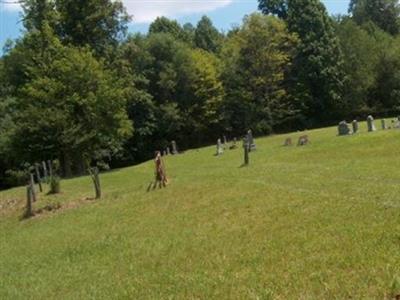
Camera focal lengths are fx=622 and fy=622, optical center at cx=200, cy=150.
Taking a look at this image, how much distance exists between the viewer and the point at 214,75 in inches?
2913

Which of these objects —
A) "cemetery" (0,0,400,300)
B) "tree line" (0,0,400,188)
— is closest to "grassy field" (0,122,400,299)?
"cemetery" (0,0,400,300)

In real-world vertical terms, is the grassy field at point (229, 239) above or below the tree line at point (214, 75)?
below

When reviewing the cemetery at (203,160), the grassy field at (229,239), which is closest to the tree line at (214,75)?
the cemetery at (203,160)

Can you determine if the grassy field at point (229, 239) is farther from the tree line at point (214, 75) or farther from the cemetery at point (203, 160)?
the tree line at point (214, 75)

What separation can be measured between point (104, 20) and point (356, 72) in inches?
1285

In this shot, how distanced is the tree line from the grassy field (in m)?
29.3

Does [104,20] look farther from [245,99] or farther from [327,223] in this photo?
[327,223]

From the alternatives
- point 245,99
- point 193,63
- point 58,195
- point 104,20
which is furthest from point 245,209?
point 193,63

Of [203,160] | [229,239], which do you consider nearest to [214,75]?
[203,160]

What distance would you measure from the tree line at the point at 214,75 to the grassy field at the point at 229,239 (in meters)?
29.3

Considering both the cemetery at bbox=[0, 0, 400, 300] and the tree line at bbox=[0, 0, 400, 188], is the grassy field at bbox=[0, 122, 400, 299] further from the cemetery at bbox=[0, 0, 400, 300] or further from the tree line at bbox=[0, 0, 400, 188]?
the tree line at bbox=[0, 0, 400, 188]

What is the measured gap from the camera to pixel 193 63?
74.4m

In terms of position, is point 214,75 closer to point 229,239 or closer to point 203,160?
point 203,160

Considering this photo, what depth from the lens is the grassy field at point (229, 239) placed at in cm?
1016
